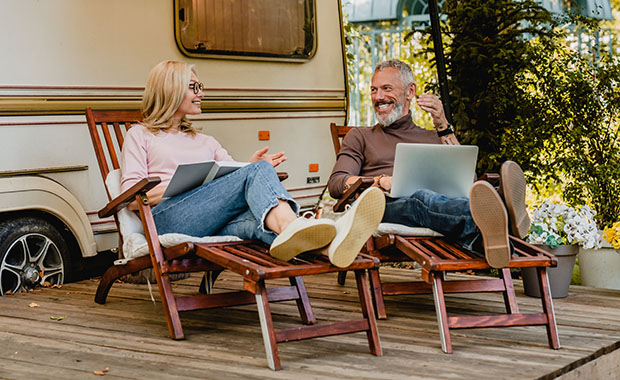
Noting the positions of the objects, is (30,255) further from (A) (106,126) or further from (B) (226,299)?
(B) (226,299)

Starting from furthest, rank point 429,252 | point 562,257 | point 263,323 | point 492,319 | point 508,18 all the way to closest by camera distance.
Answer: point 508,18 → point 562,257 → point 429,252 → point 492,319 → point 263,323

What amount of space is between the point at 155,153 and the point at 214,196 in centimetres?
49

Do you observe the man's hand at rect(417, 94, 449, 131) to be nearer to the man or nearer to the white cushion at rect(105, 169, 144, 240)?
the man

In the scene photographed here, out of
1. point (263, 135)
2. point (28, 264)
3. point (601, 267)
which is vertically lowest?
point (601, 267)

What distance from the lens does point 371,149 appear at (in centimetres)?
393

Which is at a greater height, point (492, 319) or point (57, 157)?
point (57, 157)

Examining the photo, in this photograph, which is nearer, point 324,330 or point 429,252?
point 324,330

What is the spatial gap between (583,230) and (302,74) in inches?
83.1

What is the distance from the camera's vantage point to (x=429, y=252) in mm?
3137

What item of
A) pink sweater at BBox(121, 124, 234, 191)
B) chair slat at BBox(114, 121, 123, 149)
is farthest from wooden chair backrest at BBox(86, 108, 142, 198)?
pink sweater at BBox(121, 124, 234, 191)

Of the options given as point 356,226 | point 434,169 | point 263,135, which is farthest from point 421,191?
point 263,135

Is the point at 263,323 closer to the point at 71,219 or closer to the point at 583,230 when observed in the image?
the point at 71,219

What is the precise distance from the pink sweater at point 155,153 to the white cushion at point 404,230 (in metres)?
0.90

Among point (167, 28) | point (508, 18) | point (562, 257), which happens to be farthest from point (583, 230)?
point (167, 28)
